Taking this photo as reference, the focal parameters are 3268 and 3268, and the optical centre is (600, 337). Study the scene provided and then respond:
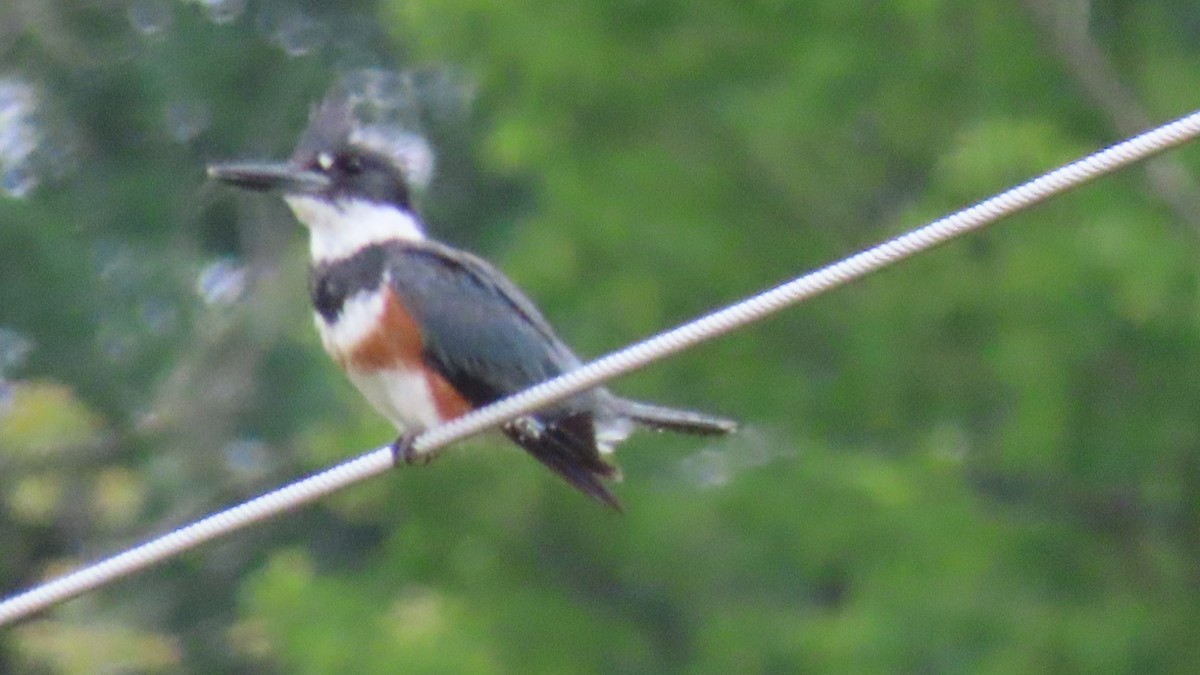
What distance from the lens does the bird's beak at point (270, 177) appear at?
5.40m

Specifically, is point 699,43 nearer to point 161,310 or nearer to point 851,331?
point 851,331

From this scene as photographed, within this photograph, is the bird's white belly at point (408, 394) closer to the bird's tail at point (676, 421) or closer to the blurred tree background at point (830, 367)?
the bird's tail at point (676, 421)

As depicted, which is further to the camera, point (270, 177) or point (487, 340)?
point (270, 177)

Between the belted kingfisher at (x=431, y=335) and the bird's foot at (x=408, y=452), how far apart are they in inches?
0.5

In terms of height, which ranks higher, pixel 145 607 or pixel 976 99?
pixel 976 99

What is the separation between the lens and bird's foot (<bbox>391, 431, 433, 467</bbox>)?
4.86 m

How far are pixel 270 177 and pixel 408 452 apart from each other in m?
0.83

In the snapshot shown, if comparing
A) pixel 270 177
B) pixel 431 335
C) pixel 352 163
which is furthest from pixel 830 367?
pixel 431 335

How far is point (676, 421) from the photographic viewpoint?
5.18m

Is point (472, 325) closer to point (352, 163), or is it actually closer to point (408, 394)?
point (408, 394)

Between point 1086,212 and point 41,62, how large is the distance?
7.56 meters

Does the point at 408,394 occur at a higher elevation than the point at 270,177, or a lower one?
lower

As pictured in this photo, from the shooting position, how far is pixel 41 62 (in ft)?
47.3

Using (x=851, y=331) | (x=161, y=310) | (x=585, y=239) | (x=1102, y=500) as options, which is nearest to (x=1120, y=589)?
(x=1102, y=500)
